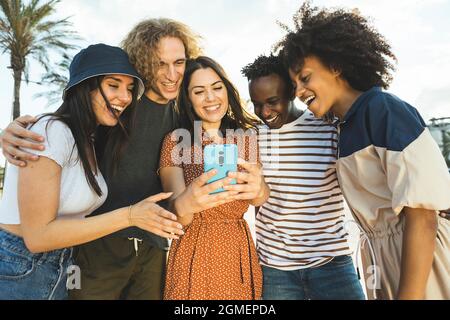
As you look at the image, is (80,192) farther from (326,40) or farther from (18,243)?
(326,40)

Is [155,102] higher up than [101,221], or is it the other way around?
[155,102]

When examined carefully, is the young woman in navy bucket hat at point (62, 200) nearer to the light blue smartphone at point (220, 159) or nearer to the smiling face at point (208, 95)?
the light blue smartphone at point (220, 159)

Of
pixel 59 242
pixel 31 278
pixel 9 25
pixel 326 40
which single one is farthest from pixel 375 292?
pixel 9 25

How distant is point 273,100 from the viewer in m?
2.98

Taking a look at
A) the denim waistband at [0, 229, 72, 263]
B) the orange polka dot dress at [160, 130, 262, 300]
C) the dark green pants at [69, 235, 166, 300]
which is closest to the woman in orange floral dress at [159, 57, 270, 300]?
the orange polka dot dress at [160, 130, 262, 300]

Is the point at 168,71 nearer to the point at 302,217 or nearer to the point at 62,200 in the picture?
the point at 62,200

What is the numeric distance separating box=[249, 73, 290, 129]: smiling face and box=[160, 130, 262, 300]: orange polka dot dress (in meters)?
0.68

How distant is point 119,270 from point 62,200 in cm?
72

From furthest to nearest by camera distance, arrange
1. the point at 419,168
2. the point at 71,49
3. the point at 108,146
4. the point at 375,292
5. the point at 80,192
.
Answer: the point at 71,49, the point at 108,146, the point at 80,192, the point at 375,292, the point at 419,168

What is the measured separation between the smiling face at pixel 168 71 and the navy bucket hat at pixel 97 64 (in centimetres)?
39

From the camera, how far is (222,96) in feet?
9.84

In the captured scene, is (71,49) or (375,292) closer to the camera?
(375,292)

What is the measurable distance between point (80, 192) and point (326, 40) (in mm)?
1774

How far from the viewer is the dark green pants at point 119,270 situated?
2.75 m
